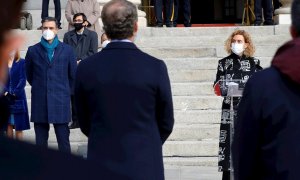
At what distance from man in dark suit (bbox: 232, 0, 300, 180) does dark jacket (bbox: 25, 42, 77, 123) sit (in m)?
7.34

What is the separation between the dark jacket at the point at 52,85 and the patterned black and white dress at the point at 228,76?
243 cm

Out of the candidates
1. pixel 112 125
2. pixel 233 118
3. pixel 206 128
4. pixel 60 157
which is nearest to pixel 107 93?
pixel 112 125

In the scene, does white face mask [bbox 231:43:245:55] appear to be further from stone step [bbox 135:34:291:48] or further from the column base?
the column base

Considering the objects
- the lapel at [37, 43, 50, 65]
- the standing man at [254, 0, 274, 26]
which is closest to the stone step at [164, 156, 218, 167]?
the lapel at [37, 43, 50, 65]

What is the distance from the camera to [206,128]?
39.2 ft

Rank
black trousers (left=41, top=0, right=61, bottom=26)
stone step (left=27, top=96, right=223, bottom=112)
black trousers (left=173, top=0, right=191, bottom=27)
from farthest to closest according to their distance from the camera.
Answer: black trousers (left=173, top=0, right=191, bottom=27) < black trousers (left=41, top=0, right=61, bottom=26) < stone step (left=27, top=96, right=223, bottom=112)

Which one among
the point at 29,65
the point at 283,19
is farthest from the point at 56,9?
the point at 29,65

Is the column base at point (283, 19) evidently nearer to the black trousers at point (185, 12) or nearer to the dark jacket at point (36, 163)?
the black trousers at point (185, 12)

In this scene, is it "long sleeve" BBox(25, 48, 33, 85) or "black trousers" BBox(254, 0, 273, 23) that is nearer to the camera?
"long sleeve" BBox(25, 48, 33, 85)

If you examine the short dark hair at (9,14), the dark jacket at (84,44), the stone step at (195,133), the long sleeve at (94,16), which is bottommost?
the stone step at (195,133)

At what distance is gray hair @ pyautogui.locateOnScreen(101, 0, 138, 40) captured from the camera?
4770 millimetres

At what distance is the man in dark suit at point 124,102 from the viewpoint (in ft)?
14.7

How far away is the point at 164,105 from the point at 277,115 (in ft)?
4.57

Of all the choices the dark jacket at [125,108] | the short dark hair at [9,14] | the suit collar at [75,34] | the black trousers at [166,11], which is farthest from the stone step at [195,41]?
the short dark hair at [9,14]
